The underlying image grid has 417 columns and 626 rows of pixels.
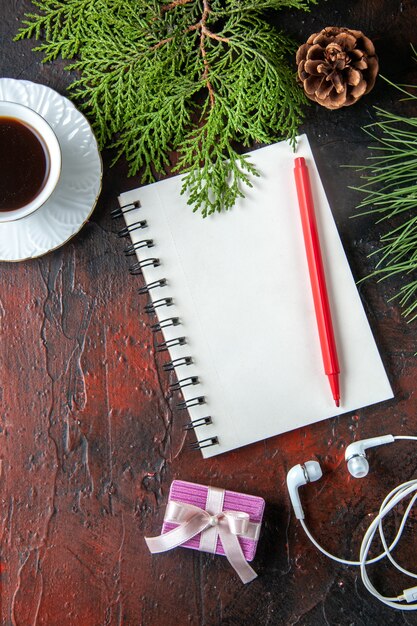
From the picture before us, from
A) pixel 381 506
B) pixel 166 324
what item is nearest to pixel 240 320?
pixel 166 324

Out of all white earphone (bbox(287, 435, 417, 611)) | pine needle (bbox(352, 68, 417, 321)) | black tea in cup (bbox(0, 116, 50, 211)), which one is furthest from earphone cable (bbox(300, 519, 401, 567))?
black tea in cup (bbox(0, 116, 50, 211))

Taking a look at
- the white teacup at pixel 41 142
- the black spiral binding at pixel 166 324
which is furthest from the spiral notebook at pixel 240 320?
the white teacup at pixel 41 142

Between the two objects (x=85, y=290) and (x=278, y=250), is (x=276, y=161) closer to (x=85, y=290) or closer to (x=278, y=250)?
(x=278, y=250)

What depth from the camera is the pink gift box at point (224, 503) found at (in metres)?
0.97

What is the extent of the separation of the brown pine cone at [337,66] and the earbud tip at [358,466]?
1.61ft

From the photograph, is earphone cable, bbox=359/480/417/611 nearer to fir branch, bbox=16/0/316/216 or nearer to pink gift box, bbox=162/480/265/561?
pink gift box, bbox=162/480/265/561

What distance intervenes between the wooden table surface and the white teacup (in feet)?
0.35

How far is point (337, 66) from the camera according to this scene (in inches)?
37.4

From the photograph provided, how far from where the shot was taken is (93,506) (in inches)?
39.4

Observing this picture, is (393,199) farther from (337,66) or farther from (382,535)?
(382,535)

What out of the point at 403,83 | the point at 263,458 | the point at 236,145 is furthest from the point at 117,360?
the point at 403,83

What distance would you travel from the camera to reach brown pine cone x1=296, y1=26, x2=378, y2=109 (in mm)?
949

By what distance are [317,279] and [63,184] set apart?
15.0 inches

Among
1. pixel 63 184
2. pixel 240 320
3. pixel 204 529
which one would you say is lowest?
pixel 204 529
